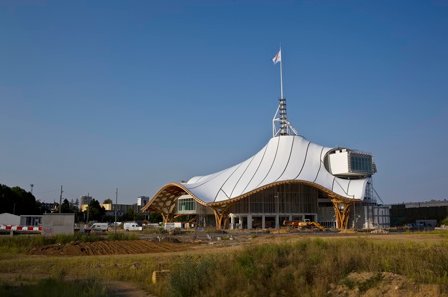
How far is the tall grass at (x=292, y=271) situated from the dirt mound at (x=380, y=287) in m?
0.25

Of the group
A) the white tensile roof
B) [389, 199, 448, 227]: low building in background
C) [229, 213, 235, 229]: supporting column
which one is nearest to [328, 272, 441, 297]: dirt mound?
the white tensile roof

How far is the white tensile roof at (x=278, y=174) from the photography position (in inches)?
2835

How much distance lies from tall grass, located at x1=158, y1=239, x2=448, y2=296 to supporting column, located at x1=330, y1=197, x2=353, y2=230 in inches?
2393

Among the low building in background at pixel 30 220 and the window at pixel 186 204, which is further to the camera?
the window at pixel 186 204

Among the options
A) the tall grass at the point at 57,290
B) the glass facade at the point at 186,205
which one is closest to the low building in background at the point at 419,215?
the glass facade at the point at 186,205

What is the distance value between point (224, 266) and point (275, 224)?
217 ft

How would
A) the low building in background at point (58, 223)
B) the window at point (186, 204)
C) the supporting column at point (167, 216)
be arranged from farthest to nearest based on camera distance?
1. the supporting column at point (167, 216)
2. the window at point (186, 204)
3. the low building in background at point (58, 223)

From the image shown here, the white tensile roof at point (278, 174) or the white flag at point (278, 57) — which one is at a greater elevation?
the white flag at point (278, 57)

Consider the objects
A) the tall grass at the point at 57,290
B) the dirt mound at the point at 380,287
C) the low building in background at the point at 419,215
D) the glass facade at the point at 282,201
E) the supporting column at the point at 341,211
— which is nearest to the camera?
the dirt mound at the point at 380,287

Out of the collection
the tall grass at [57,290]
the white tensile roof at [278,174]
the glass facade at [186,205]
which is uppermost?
the white tensile roof at [278,174]

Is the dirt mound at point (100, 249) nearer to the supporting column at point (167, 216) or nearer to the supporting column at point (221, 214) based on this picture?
the supporting column at point (221, 214)

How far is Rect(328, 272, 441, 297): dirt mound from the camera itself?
32.8 ft

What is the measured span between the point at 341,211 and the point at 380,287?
6566 cm

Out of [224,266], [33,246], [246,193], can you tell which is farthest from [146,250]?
[246,193]
